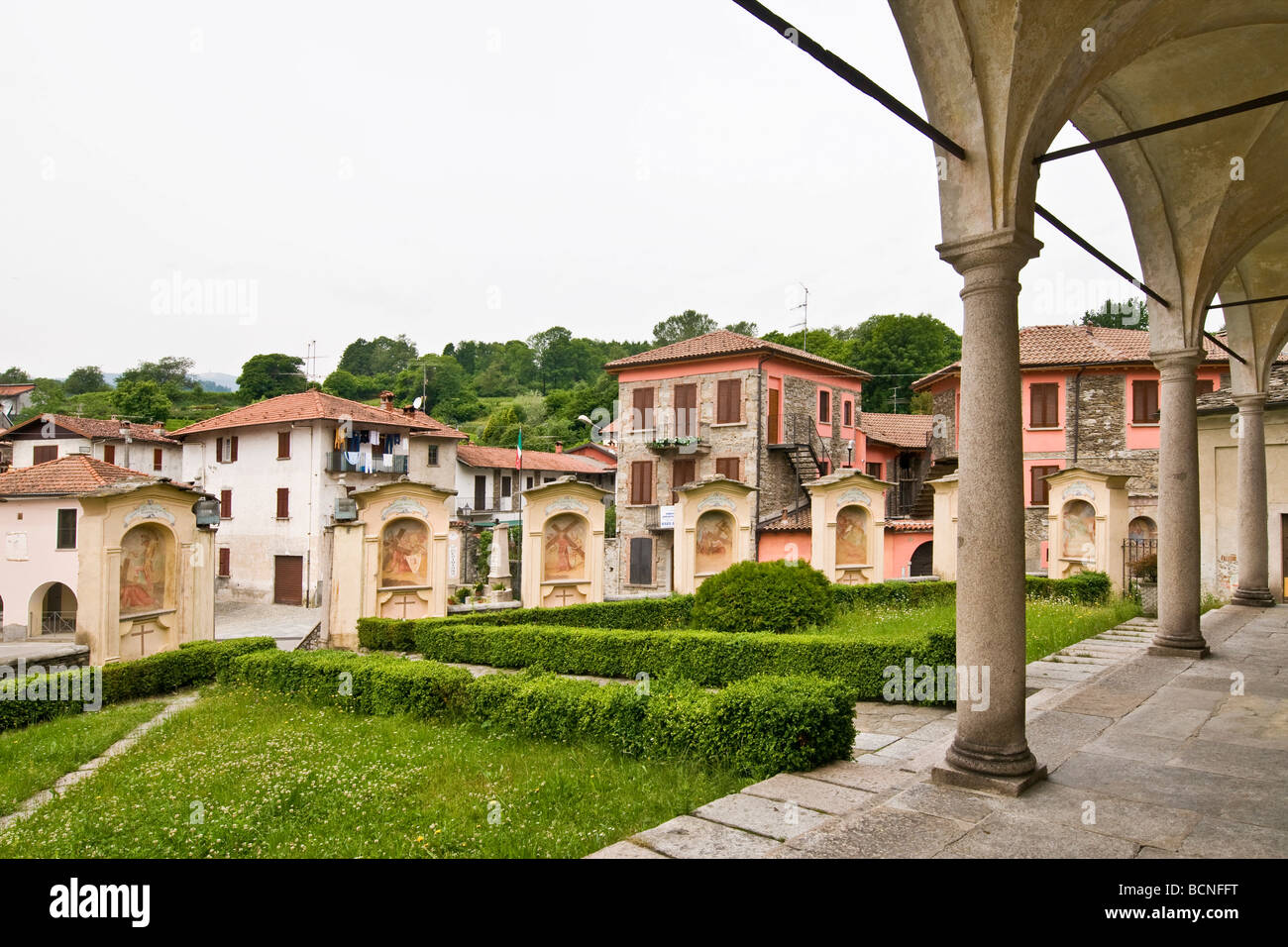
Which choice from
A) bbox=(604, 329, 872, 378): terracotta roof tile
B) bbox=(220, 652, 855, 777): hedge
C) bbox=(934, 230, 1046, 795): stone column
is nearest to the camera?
bbox=(934, 230, 1046, 795): stone column

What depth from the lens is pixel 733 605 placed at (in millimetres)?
12898

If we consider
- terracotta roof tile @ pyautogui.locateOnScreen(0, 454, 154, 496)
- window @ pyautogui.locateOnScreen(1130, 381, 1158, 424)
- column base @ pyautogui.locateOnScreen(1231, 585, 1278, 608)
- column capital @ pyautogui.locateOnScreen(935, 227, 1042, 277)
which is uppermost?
window @ pyautogui.locateOnScreen(1130, 381, 1158, 424)

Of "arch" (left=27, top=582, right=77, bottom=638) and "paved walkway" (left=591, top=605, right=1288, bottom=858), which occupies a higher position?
"paved walkway" (left=591, top=605, right=1288, bottom=858)

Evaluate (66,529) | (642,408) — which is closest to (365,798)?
(66,529)

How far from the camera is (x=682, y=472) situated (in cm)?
3128

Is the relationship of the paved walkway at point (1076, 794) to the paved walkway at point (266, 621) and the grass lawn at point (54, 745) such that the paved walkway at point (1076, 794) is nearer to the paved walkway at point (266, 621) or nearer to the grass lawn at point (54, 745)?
the grass lawn at point (54, 745)

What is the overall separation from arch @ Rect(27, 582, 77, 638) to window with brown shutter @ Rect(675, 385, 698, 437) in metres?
21.6

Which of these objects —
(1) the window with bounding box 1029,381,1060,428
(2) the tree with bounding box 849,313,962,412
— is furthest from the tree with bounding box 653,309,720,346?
(1) the window with bounding box 1029,381,1060,428

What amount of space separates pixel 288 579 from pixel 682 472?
1621 cm

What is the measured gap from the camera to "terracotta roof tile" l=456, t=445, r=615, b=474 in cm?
4078

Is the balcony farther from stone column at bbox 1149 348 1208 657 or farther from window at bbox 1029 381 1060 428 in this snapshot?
stone column at bbox 1149 348 1208 657

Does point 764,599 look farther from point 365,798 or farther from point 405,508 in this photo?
point 365,798
